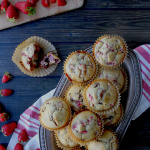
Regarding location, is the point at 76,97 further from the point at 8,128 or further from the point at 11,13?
the point at 11,13

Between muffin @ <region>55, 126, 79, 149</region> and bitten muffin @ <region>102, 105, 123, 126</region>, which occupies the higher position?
bitten muffin @ <region>102, 105, 123, 126</region>

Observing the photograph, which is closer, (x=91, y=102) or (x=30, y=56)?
(x=91, y=102)

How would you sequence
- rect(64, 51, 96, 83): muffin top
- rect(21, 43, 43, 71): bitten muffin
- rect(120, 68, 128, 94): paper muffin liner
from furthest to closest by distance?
rect(21, 43, 43, 71): bitten muffin, rect(120, 68, 128, 94): paper muffin liner, rect(64, 51, 96, 83): muffin top

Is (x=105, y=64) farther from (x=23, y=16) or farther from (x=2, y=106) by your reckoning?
(x=2, y=106)

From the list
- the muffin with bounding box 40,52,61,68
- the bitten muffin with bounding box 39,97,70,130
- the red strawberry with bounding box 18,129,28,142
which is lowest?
the red strawberry with bounding box 18,129,28,142

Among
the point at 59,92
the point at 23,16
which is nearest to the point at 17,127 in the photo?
the point at 59,92

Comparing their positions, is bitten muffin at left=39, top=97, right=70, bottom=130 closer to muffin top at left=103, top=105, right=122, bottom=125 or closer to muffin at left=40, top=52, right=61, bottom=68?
muffin top at left=103, top=105, right=122, bottom=125

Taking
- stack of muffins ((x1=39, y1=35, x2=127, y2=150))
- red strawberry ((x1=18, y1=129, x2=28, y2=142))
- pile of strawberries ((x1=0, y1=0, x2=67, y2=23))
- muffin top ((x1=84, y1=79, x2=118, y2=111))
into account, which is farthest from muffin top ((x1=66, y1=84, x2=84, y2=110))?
pile of strawberries ((x1=0, y1=0, x2=67, y2=23))

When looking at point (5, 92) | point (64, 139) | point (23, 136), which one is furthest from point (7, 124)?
point (64, 139)
